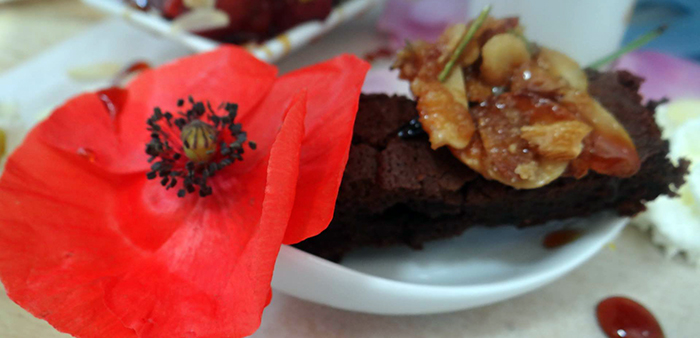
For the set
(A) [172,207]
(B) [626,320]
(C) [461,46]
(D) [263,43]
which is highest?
(C) [461,46]

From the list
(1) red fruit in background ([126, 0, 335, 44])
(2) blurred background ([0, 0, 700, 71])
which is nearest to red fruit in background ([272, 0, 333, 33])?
(1) red fruit in background ([126, 0, 335, 44])

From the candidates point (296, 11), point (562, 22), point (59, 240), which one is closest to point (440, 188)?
point (59, 240)

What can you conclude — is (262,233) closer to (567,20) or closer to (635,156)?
(635,156)

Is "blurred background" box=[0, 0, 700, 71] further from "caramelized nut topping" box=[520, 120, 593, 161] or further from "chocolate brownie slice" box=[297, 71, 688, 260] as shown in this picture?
"caramelized nut topping" box=[520, 120, 593, 161]

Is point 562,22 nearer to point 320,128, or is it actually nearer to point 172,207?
point 320,128

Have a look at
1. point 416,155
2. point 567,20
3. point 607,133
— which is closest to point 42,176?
point 416,155

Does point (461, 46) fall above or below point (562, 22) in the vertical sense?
above
